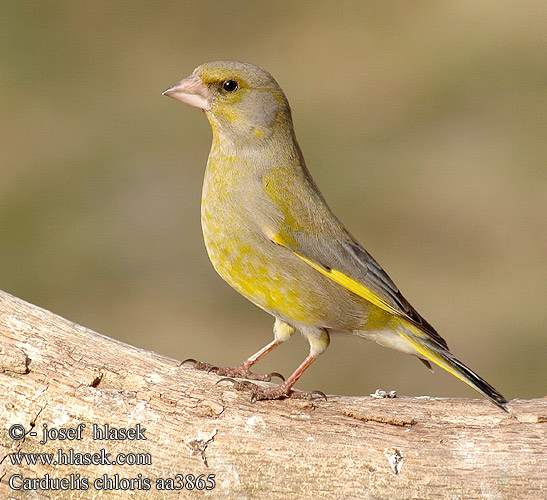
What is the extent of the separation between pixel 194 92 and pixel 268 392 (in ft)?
5.36

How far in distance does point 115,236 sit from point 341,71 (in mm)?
4752

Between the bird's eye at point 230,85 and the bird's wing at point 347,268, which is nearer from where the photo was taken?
the bird's wing at point 347,268

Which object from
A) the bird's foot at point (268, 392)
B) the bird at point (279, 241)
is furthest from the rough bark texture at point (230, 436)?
the bird at point (279, 241)

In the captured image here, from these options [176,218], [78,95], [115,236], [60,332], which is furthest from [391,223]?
[60,332]

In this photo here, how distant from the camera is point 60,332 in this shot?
453cm

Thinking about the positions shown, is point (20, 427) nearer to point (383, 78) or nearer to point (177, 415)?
point (177, 415)

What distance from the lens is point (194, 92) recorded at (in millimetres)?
4973

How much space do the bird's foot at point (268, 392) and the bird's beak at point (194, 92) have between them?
4.86 ft

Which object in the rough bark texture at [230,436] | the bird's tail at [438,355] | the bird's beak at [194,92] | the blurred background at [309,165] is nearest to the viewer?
the rough bark texture at [230,436]

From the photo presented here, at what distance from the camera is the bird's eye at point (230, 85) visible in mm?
4965

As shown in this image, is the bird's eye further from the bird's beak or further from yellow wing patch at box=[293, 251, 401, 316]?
yellow wing patch at box=[293, 251, 401, 316]

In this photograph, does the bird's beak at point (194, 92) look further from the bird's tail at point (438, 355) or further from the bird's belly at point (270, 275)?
the bird's tail at point (438, 355)

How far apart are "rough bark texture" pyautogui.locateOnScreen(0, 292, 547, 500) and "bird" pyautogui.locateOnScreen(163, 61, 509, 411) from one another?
297mm

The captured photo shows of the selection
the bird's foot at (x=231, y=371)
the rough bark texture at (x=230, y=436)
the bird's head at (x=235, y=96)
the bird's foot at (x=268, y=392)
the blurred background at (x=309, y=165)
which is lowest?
the rough bark texture at (x=230, y=436)
